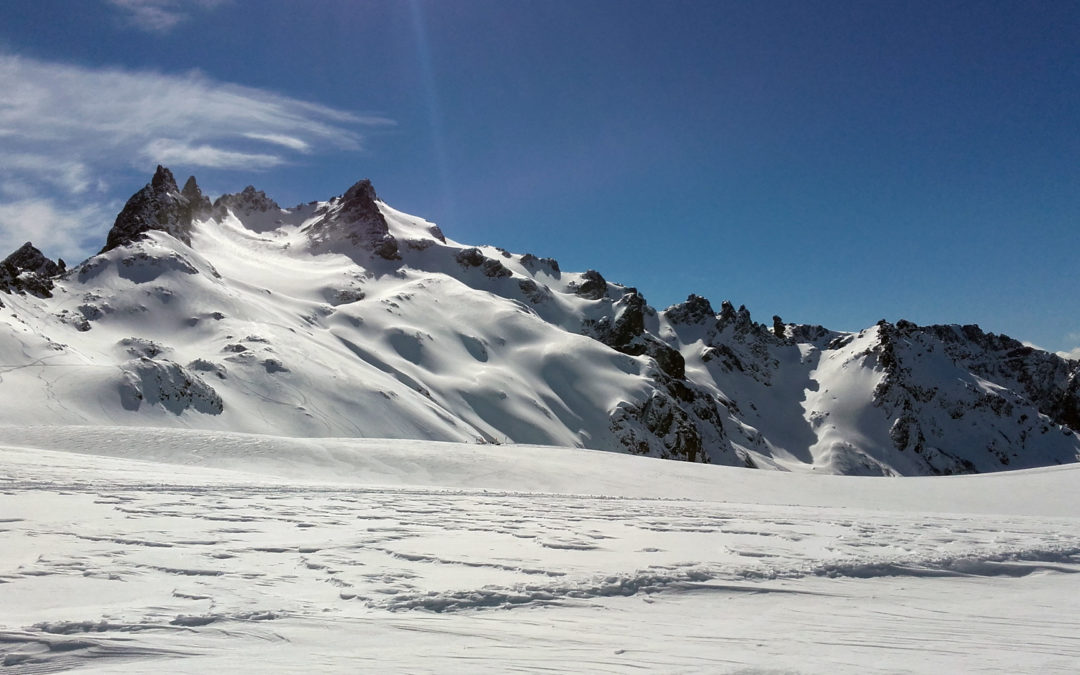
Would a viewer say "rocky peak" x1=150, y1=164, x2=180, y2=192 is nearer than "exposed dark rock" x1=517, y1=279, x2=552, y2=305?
Yes

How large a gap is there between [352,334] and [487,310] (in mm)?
37677

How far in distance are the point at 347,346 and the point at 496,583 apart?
3813 inches

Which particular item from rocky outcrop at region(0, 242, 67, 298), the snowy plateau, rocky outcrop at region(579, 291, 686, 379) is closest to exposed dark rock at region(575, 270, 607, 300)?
rocky outcrop at region(579, 291, 686, 379)

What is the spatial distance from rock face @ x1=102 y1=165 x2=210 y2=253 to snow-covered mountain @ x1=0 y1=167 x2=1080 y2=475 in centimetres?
54

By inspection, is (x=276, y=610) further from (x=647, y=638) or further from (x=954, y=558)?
(x=954, y=558)

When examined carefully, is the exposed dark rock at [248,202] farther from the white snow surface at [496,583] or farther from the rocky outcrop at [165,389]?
the white snow surface at [496,583]

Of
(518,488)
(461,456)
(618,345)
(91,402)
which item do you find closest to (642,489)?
(518,488)

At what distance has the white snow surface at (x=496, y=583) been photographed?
215 inches

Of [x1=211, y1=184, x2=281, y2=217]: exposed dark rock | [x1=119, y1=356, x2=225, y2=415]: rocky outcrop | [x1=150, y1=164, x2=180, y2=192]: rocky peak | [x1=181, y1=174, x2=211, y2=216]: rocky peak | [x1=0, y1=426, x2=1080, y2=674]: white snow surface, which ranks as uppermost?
[x1=211, y1=184, x2=281, y2=217]: exposed dark rock

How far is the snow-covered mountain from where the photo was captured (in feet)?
200

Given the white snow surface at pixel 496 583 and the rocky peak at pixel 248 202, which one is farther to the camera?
the rocky peak at pixel 248 202

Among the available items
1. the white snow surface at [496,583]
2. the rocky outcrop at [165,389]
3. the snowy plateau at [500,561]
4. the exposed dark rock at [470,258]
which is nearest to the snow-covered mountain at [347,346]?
the rocky outcrop at [165,389]

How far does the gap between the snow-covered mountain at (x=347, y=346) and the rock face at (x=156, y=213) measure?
536 mm

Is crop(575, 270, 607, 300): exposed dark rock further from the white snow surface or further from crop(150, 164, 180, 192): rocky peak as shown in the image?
the white snow surface
